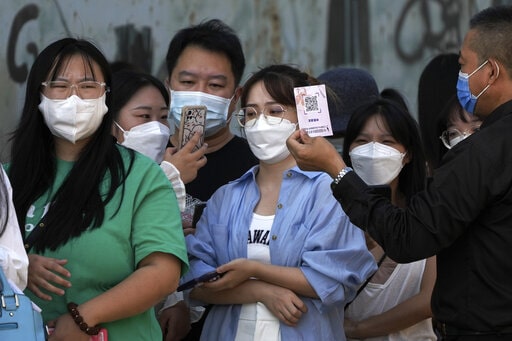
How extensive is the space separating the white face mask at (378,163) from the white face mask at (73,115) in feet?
4.31

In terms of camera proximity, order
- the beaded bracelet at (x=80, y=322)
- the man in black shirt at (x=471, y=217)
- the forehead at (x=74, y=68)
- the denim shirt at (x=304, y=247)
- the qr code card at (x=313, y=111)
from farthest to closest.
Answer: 1. the denim shirt at (x=304, y=247)
2. the forehead at (x=74, y=68)
3. the qr code card at (x=313, y=111)
4. the beaded bracelet at (x=80, y=322)
5. the man in black shirt at (x=471, y=217)

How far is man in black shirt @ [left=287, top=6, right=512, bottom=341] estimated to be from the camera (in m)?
3.71

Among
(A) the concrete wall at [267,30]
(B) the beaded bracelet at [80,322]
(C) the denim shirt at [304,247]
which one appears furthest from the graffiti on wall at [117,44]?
(B) the beaded bracelet at [80,322]

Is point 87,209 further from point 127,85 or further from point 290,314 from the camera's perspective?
point 127,85

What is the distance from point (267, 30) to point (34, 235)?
3751 mm

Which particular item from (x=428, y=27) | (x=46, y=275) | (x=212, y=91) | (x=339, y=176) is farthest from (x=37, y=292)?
(x=428, y=27)

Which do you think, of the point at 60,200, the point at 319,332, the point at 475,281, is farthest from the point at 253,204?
the point at 475,281

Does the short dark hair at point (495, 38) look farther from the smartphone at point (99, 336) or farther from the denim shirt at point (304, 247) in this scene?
the smartphone at point (99, 336)

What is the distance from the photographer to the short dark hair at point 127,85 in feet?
16.9

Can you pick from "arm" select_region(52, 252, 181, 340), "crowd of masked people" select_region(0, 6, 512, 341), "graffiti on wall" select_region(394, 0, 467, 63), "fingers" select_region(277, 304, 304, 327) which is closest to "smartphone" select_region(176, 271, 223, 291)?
"crowd of masked people" select_region(0, 6, 512, 341)

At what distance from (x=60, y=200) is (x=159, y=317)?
972 mm

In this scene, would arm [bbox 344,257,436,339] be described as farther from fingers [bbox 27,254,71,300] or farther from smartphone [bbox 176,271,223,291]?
fingers [bbox 27,254,71,300]

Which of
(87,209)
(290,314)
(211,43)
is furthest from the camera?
(211,43)

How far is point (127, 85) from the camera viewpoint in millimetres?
5191
